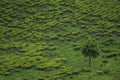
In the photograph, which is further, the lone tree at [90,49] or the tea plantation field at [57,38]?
the tea plantation field at [57,38]

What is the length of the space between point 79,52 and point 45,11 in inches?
889

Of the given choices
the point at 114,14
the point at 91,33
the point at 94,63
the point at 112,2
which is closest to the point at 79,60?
the point at 94,63

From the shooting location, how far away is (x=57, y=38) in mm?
55938

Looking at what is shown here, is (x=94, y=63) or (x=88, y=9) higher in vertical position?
(x=88, y=9)

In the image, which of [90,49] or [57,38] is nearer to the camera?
[90,49]

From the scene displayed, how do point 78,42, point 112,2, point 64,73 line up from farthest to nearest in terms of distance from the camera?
point 112,2 < point 78,42 < point 64,73

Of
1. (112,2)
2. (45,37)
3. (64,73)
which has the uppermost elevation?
(112,2)

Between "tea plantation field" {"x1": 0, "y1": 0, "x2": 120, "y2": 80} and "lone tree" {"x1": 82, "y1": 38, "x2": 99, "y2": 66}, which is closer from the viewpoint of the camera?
"lone tree" {"x1": 82, "y1": 38, "x2": 99, "y2": 66}

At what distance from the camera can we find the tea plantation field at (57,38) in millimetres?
42125

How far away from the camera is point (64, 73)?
4138cm

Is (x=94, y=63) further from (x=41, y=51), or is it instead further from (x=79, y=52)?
(x=41, y=51)

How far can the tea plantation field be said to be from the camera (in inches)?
1658

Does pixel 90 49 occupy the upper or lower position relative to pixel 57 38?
lower

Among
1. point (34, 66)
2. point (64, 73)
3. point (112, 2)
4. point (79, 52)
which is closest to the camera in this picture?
point (64, 73)
